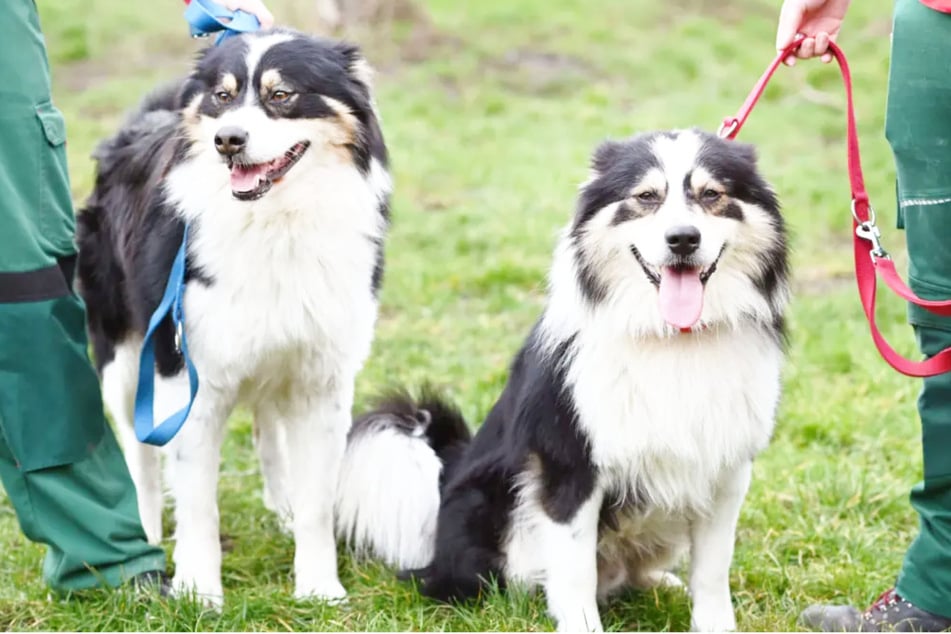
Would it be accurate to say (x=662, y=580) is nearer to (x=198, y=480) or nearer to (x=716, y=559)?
(x=716, y=559)

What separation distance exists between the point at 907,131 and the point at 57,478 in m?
2.41

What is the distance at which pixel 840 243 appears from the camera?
7.64 m

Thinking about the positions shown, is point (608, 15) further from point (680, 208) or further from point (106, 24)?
point (680, 208)

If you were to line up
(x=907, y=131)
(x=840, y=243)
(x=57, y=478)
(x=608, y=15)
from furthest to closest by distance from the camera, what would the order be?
(x=608, y=15)
(x=840, y=243)
(x=57, y=478)
(x=907, y=131)

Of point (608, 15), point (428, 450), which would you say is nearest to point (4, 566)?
point (428, 450)

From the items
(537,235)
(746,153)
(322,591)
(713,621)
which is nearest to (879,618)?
(713,621)

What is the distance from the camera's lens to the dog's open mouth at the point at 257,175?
3246mm

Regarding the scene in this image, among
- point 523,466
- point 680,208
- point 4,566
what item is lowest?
point 4,566

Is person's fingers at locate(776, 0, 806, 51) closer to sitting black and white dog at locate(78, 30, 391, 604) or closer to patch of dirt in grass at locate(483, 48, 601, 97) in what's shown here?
sitting black and white dog at locate(78, 30, 391, 604)

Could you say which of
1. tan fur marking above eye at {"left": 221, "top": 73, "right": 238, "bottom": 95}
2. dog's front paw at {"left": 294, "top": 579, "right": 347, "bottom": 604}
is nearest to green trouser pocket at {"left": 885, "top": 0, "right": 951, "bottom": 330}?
tan fur marking above eye at {"left": 221, "top": 73, "right": 238, "bottom": 95}

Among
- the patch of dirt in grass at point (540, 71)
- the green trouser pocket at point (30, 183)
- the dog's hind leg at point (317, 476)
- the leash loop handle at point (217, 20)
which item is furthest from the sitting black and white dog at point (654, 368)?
the patch of dirt in grass at point (540, 71)

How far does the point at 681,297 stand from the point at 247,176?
120 cm

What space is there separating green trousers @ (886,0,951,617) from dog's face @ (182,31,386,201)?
56.8 inches

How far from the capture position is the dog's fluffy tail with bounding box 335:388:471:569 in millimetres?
3791
